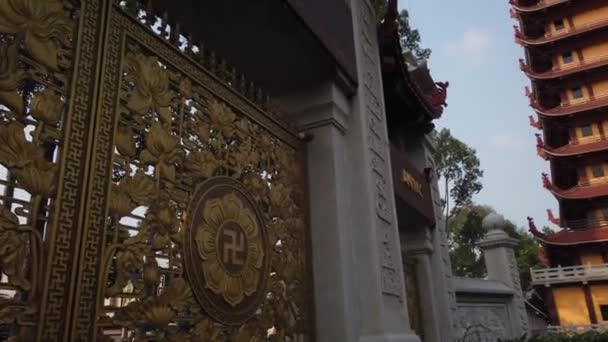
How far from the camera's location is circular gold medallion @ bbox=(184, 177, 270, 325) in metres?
2.07

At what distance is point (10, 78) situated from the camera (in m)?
1.43

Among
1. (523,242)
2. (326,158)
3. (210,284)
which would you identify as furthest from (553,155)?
(210,284)

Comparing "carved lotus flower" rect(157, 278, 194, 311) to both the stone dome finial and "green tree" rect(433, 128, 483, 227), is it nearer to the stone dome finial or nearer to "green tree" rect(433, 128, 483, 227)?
the stone dome finial

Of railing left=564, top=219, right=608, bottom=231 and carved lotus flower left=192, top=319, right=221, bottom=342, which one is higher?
railing left=564, top=219, right=608, bottom=231

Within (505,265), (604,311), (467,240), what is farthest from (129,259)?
(467,240)

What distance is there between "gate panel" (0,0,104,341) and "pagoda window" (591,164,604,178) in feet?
62.8

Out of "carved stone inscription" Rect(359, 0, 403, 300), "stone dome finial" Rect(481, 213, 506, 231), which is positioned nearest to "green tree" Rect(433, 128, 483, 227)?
"stone dome finial" Rect(481, 213, 506, 231)

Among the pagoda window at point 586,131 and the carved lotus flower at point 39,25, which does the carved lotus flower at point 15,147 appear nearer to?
the carved lotus flower at point 39,25

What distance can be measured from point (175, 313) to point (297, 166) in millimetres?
1601

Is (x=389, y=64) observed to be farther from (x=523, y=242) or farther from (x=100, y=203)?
(x=523, y=242)

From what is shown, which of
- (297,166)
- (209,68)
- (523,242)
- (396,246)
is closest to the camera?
(209,68)

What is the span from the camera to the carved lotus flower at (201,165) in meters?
2.15

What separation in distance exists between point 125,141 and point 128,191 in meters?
0.21

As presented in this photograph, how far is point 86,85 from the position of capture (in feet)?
5.59
